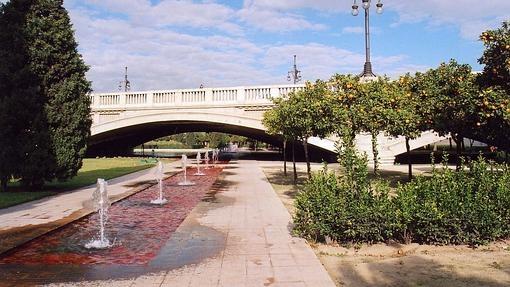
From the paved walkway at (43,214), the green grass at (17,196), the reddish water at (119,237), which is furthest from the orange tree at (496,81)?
the green grass at (17,196)

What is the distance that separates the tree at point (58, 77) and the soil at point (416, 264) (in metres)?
11.7

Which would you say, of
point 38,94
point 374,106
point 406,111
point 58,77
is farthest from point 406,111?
point 38,94

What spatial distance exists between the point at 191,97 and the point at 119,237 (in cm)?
2355

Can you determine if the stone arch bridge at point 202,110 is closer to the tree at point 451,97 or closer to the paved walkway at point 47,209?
the tree at point 451,97

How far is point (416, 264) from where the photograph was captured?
6531 millimetres

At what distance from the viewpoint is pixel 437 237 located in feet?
24.8

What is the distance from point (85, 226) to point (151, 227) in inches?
61.9

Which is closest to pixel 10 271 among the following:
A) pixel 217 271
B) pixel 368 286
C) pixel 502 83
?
pixel 217 271

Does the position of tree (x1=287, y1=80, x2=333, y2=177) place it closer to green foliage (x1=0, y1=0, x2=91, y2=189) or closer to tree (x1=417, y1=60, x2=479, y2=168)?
tree (x1=417, y1=60, x2=479, y2=168)

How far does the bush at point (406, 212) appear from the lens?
24.5 feet

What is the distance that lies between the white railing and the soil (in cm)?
2064

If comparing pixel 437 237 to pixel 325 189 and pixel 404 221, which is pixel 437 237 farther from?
pixel 325 189

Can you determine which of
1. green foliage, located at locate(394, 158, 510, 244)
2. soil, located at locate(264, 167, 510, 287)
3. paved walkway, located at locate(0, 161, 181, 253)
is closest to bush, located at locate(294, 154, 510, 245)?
green foliage, located at locate(394, 158, 510, 244)

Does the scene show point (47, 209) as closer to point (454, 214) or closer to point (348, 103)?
point (348, 103)
